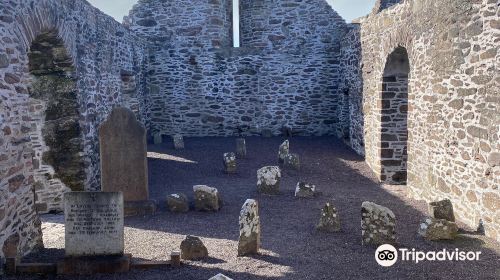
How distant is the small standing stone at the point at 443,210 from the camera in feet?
21.7

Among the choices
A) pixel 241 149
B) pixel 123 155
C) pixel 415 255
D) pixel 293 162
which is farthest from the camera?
pixel 241 149

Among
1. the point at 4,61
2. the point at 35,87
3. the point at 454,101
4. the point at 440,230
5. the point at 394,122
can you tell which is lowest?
the point at 440,230

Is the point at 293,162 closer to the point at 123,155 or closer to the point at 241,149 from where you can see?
the point at 241,149

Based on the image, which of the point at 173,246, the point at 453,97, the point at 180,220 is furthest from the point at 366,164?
the point at 173,246

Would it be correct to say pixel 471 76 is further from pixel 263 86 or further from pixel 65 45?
pixel 263 86

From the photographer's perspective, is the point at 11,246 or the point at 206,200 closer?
the point at 11,246

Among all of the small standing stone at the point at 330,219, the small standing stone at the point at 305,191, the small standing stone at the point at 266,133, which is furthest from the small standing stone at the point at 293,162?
the small standing stone at the point at 330,219

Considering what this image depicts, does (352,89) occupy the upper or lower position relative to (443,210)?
upper

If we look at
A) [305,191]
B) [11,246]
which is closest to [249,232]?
[11,246]

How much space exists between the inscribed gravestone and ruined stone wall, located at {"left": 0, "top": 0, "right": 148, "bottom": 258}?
76 cm

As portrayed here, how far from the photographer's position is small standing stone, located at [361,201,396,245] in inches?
219

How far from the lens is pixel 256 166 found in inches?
442

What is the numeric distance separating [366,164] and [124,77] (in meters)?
7.21

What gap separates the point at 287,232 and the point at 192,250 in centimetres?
161
